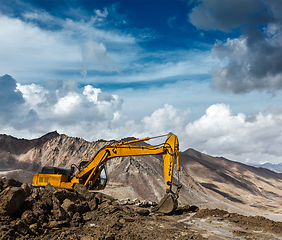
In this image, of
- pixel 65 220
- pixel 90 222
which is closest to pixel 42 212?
pixel 65 220

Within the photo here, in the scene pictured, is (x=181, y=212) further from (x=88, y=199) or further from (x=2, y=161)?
(x=2, y=161)

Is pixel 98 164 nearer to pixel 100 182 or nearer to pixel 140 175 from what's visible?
pixel 100 182

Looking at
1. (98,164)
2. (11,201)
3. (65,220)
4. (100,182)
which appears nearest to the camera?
(11,201)

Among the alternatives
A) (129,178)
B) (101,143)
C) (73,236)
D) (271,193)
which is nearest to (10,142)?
(101,143)

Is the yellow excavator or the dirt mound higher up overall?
the yellow excavator

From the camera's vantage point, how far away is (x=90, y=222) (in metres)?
9.68

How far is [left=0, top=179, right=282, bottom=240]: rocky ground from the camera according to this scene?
7820 millimetres

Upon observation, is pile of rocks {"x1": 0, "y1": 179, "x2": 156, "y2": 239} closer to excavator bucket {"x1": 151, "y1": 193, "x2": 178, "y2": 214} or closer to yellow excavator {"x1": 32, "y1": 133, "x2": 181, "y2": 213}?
excavator bucket {"x1": 151, "y1": 193, "x2": 178, "y2": 214}

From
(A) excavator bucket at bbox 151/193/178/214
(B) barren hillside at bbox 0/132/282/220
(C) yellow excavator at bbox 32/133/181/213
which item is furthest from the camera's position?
(B) barren hillside at bbox 0/132/282/220

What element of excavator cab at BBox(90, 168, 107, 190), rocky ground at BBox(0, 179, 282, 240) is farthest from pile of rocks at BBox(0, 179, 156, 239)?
excavator cab at BBox(90, 168, 107, 190)

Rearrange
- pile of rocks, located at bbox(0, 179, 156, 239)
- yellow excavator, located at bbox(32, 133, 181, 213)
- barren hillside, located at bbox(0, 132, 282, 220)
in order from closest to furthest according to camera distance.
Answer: pile of rocks, located at bbox(0, 179, 156, 239), yellow excavator, located at bbox(32, 133, 181, 213), barren hillside, located at bbox(0, 132, 282, 220)

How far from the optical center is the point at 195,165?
81.2m

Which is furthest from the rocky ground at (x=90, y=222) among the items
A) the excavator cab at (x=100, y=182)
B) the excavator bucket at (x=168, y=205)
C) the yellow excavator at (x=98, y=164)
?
the excavator cab at (x=100, y=182)

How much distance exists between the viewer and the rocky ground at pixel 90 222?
25.7 ft
